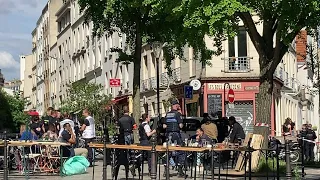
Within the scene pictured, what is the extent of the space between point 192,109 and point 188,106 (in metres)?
0.83

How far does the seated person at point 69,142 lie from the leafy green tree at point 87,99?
25.1 meters

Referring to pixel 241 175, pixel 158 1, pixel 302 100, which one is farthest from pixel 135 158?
pixel 302 100

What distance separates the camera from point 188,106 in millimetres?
42125

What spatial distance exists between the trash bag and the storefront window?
22.3 meters

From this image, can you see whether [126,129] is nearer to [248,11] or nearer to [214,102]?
[248,11]

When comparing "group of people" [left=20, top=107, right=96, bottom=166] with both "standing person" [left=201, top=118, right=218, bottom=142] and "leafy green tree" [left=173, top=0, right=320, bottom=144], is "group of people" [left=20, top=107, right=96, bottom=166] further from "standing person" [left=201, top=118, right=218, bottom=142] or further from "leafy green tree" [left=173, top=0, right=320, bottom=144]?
"leafy green tree" [left=173, top=0, right=320, bottom=144]

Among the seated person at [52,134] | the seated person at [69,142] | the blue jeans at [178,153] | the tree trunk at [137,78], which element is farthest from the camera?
the tree trunk at [137,78]

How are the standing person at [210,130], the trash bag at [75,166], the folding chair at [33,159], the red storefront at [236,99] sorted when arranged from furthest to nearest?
the red storefront at [236,99] < the standing person at [210,130] < the folding chair at [33,159] < the trash bag at [75,166]

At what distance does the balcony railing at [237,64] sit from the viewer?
39.4 meters

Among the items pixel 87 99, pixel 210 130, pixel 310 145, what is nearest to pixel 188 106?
pixel 87 99

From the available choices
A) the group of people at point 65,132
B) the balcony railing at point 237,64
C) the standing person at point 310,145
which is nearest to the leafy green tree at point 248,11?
the group of people at point 65,132

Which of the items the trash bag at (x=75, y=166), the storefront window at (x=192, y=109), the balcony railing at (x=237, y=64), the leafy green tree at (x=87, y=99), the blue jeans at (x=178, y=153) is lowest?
the trash bag at (x=75, y=166)

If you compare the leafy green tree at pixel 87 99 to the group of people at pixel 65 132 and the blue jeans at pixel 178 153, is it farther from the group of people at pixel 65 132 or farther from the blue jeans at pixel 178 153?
the blue jeans at pixel 178 153

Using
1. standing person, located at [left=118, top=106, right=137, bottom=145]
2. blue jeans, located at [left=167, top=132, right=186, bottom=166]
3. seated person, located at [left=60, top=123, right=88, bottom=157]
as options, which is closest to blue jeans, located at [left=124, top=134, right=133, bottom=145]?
standing person, located at [left=118, top=106, right=137, bottom=145]
